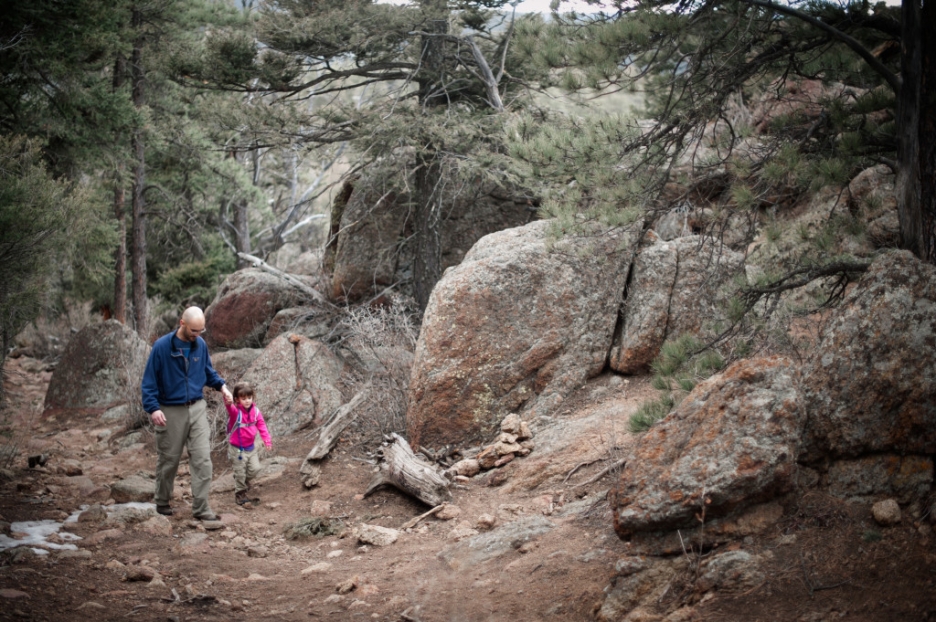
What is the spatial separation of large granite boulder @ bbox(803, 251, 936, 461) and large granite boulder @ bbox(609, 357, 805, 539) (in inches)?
7.1

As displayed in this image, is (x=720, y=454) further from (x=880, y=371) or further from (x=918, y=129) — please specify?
(x=918, y=129)

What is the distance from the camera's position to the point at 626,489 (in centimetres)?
429

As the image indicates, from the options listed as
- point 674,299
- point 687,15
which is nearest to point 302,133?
point 674,299

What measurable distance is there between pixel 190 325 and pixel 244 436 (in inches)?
62.3

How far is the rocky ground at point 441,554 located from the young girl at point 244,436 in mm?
291

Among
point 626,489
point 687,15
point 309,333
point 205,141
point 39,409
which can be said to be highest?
point 687,15

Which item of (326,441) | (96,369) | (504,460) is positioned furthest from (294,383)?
(96,369)

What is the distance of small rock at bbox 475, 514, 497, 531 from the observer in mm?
5952

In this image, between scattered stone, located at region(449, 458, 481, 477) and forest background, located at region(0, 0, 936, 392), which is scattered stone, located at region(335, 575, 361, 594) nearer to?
scattered stone, located at region(449, 458, 481, 477)

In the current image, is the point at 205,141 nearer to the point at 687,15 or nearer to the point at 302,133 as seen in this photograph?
the point at 302,133

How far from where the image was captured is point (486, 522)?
598 centimetres

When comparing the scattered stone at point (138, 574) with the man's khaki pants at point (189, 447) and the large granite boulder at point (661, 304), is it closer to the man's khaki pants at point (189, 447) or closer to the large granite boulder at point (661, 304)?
the man's khaki pants at point (189, 447)

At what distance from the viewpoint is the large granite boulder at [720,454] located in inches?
154

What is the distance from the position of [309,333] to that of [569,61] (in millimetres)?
8163
